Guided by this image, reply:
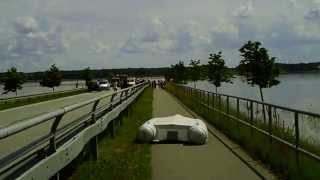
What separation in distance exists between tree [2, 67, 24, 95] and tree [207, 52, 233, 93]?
117 ft

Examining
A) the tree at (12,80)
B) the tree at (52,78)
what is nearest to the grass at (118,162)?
the tree at (12,80)

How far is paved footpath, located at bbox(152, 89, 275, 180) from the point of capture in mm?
9977

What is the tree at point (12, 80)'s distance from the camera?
87.6 m

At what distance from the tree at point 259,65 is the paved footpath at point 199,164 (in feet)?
84.0

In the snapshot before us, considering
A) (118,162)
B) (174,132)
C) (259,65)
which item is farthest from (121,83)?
(118,162)

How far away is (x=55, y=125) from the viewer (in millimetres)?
7633

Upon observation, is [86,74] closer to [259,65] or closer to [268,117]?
[259,65]

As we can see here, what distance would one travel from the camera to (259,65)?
39562 mm

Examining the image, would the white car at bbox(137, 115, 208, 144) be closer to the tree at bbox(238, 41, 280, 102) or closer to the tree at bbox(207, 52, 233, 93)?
the tree at bbox(238, 41, 280, 102)

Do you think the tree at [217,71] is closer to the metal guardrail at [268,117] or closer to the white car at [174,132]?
the metal guardrail at [268,117]

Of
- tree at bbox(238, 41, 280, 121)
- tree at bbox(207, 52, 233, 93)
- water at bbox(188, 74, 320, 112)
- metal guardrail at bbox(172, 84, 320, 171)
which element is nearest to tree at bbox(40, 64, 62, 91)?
water at bbox(188, 74, 320, 112)

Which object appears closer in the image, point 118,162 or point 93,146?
point 118,162

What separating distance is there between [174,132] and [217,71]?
158 feet

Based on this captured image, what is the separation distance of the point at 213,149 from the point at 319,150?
422cm
